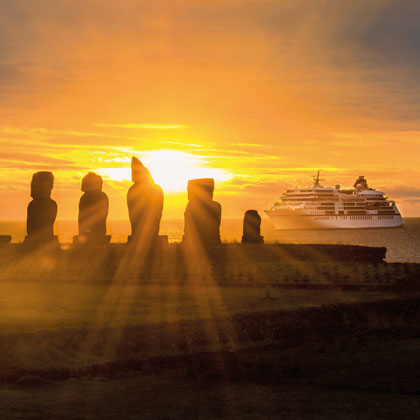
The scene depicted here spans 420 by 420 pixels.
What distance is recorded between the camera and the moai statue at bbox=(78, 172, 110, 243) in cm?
2961

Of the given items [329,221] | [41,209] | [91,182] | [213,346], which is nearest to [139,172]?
[91,182]

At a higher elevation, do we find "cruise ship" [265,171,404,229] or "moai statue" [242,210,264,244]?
"cruise ship" [265,171,404,229]

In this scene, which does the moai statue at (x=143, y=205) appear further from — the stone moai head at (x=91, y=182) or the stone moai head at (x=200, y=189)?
the stone moai head at (x=91, y=182)

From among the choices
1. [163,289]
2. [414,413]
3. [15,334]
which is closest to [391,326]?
[414,413]

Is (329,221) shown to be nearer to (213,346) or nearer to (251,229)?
(251,229)

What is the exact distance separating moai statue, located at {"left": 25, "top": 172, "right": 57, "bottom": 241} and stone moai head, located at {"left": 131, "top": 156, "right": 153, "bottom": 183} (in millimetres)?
4083

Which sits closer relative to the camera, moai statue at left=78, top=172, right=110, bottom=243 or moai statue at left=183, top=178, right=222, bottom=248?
moai statue at left=183, top=178, right=222, bottom=248

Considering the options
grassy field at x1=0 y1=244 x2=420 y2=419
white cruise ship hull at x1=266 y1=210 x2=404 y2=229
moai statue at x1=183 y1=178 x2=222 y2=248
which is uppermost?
white cruise ship hull at x1=266 y1=210 x2=404 y2=229

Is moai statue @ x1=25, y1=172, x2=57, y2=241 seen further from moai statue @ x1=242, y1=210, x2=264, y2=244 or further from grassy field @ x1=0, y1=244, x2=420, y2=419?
moai statue @ x1=242, y1=210, x2=264, y2=244

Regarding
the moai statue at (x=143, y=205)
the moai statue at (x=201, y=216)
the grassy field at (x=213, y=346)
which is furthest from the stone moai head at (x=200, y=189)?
the grassy field at (x=213, y=346)

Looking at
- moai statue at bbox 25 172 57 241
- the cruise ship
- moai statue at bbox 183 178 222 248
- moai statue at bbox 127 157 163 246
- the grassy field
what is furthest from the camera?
the cruise ship

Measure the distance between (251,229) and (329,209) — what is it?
86060 mm

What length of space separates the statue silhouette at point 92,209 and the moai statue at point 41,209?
61.7 inches

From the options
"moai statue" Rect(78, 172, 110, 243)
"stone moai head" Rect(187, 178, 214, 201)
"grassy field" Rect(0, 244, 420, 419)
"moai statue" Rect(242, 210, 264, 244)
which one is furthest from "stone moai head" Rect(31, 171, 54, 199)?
"moai statue" Rect(242, 210, 264, 244)
